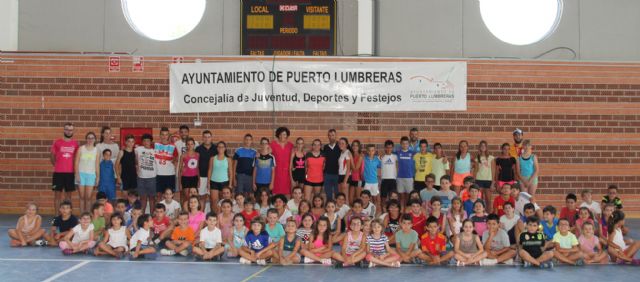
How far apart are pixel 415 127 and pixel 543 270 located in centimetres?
581

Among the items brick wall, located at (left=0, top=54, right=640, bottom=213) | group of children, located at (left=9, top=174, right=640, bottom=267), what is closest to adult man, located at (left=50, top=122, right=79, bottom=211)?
brick wall, located at (left=0, top=54, right=640, bottom=213)

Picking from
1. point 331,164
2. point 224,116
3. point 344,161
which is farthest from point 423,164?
point 224,116

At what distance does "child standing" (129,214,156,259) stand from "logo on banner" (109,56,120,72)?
18.6 feet

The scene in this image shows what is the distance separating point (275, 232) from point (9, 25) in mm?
9407

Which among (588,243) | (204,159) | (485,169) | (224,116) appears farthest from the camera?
(224,116)

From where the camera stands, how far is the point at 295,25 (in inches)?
616

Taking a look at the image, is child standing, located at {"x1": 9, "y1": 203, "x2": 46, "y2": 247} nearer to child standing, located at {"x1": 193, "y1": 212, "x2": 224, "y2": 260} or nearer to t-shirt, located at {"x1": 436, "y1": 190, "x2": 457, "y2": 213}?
child standing, located at {"x1": 193, "y1": 212, "x2": 224, "y2": 260}

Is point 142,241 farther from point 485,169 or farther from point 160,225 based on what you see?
point 485,169

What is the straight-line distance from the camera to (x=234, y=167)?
1398 cm

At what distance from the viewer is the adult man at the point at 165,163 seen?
1403 cm

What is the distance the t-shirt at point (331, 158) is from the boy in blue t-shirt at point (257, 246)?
137 inches

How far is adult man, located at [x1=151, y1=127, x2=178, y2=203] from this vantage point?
14031 mm

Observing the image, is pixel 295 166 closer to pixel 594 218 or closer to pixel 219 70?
pixel 219 70

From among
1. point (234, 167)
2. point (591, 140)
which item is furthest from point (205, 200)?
point (591, 140)
